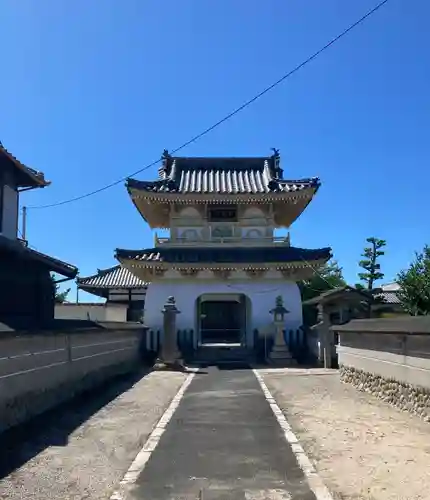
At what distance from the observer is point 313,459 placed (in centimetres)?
690

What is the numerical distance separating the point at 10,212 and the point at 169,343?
7.99 m

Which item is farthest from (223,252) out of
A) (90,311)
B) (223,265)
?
(90,311)

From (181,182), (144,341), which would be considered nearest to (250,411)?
(144,341)

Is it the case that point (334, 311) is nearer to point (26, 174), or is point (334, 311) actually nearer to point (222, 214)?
point (222, 214)

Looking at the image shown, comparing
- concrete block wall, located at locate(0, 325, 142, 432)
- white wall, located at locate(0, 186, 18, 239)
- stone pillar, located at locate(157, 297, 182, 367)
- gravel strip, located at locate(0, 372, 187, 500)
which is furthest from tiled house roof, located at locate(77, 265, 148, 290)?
gravel strip, located at locate(0, 372, 187, 500)

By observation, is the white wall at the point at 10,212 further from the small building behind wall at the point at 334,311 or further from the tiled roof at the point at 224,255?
the small building behind wall at the point at 334,311

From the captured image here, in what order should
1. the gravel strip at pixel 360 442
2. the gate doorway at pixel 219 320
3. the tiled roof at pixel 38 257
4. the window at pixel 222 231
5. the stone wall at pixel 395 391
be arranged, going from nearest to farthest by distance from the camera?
the gravel strip at pixel 360 442 → the stone wall at pixel 395 391 → the tiled roof at pixel 38 257 → the window at pixel 222 231 → the gate doorway at pixel 219 320

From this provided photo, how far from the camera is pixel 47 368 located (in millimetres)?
10602

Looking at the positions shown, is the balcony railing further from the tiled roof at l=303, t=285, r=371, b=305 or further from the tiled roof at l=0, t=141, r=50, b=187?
the tiled roof at l=0, t=141, r=50, b=187

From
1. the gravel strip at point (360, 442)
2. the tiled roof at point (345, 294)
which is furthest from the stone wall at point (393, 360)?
the tiled roof at point (345, 294)

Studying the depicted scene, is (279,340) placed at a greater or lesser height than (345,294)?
lesser

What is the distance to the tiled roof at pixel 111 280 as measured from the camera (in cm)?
3294

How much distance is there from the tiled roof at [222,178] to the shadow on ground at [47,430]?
48.4 ft

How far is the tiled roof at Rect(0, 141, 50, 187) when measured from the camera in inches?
647
